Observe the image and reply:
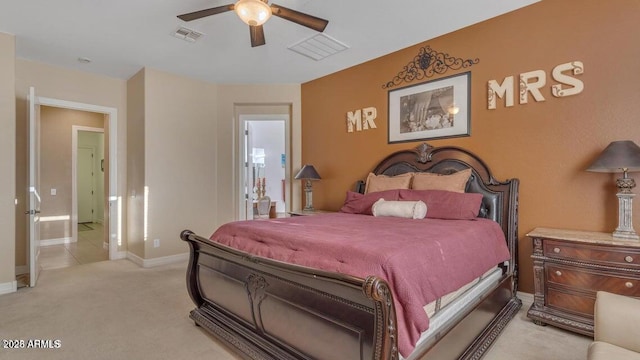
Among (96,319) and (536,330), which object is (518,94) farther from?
(96,319)

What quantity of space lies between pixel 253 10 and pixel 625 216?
10.4ft

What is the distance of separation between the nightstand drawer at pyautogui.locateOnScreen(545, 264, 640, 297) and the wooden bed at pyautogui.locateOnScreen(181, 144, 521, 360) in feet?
1.20

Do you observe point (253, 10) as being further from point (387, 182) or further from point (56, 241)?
point (56, 241)

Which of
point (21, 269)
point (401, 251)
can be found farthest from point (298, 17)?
point (21, 269)

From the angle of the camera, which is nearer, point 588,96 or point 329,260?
point 329,260

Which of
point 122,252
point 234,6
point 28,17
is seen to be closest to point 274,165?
point 122,252

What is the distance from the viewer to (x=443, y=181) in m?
3.27

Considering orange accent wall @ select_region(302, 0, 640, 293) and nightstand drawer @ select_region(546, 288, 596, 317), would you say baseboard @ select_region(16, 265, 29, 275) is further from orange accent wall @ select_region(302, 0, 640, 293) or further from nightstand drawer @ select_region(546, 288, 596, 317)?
nightstand drawer @ select_region(546, 288, 596, 317)

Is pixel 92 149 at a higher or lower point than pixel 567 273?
higher

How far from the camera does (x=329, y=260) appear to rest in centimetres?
169

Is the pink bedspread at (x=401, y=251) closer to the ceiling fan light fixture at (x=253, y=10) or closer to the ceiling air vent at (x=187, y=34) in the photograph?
the ceiling fan light fixture at (x=253, y=10)

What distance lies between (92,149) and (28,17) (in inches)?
235

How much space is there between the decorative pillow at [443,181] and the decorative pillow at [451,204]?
0.43ft

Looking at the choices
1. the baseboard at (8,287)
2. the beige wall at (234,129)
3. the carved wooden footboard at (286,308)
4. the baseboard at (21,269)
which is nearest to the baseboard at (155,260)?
the beige wall at (234,129)
